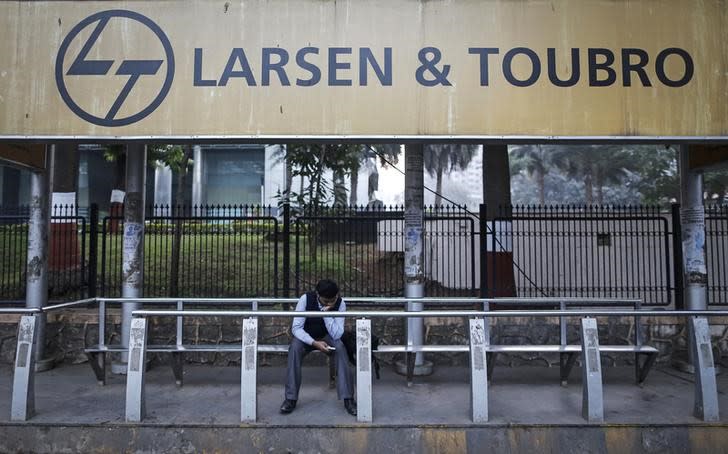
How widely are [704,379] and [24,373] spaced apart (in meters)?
6.08

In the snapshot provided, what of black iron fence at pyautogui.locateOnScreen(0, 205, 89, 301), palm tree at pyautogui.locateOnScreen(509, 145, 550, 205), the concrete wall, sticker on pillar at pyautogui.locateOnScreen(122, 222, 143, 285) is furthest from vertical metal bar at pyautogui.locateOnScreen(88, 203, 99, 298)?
palm tree at pyautogui.locateOnScreen(509, 145, 550, 205)

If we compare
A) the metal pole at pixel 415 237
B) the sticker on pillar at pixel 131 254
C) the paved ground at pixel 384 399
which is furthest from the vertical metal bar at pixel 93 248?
the metal pole at pixel 415 237

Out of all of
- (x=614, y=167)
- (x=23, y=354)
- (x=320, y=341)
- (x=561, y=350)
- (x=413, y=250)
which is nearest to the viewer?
(x=23, y=354)

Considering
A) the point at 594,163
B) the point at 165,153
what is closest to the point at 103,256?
the point at 165,153

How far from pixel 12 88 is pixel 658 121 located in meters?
6.59

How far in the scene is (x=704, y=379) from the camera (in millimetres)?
4621

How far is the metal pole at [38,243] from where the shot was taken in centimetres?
664

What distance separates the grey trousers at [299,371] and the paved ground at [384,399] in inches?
8.7

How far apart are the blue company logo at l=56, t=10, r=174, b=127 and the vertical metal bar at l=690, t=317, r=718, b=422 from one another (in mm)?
5649

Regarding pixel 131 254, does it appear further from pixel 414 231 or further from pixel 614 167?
pixel 614 167

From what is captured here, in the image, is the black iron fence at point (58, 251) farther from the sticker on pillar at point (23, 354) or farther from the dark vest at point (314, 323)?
the dark vest at point (314, 323)

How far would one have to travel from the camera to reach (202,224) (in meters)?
8.07

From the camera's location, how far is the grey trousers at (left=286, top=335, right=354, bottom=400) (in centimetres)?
484

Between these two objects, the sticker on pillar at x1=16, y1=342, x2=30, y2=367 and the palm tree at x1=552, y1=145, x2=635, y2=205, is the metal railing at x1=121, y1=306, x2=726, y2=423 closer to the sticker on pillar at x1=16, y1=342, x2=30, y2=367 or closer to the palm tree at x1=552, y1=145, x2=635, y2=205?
the sticker on pillar at x1=16, y1=342, x2=30, y2=367
